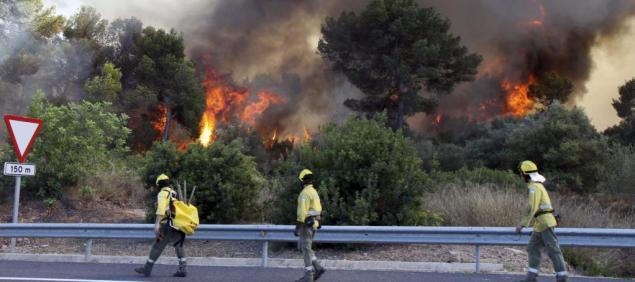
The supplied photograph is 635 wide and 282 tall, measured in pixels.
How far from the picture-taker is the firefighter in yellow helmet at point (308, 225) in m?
8.33

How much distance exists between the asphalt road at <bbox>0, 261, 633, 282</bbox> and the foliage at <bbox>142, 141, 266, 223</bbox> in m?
2.69

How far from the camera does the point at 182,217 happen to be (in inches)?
360

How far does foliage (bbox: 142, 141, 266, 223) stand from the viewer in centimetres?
1272

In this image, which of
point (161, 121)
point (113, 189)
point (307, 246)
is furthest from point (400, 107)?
point (307, 246)

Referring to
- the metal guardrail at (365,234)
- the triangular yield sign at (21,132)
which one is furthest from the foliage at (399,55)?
the metal guardrail at (365,234)

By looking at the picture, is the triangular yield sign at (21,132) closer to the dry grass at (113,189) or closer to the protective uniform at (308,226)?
the dry grass at (113,189)

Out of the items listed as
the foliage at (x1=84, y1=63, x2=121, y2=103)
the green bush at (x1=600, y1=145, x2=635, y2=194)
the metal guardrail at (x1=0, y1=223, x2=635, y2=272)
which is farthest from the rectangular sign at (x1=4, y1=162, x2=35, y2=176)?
the foliage at (x1=84, y1=63, x2=121, y2=103)

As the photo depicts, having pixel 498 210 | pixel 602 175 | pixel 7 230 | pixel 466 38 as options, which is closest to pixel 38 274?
pixel 7 230

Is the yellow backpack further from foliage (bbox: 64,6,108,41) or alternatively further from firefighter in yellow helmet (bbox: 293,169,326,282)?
foliage (bbox: 64,6,108,41)

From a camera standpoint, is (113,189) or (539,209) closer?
(539,209)

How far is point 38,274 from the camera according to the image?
362 inches

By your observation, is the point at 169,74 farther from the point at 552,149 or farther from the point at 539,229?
the point at 539,229

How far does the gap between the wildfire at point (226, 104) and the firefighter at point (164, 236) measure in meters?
36.8

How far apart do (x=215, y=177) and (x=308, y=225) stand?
463 cm
